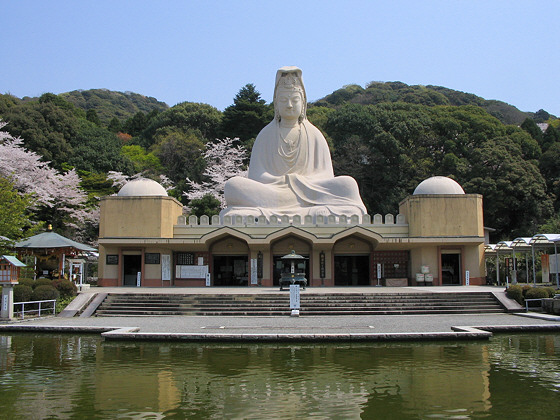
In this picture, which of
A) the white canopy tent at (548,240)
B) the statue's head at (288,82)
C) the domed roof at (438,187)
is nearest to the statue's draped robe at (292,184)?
the statue's head at (288,82)

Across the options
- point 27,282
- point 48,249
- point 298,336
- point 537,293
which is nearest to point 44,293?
point 27,282

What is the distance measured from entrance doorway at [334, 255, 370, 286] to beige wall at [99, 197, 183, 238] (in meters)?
7.86

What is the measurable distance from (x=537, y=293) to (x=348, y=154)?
28.8m

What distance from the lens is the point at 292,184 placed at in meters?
29.6

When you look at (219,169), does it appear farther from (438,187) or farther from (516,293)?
(516,293)

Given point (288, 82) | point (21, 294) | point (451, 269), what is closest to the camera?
point (21, 294)

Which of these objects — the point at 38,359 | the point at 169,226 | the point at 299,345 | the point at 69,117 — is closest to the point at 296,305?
the point at 299,345

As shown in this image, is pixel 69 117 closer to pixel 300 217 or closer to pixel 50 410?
pixel 300 217

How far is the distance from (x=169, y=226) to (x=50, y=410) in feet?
63.1

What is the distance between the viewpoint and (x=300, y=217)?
87.1 ft

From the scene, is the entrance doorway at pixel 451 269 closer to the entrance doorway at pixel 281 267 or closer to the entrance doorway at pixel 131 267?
the entrance doorway at pixel 281 267

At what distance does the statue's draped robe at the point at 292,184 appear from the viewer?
28269 mm

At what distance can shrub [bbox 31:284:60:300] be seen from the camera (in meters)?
19.2

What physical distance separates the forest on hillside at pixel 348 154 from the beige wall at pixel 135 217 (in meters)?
9.14
